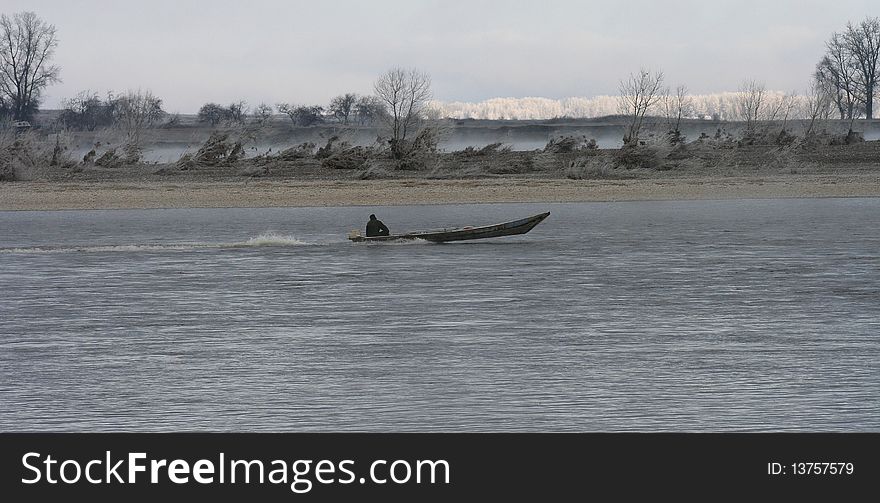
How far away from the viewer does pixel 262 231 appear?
146 feet

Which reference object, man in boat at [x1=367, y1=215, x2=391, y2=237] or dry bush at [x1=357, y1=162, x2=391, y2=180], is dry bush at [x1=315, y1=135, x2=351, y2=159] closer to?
dry bush at [x1=357, y1=162, x2=391, y2=180]

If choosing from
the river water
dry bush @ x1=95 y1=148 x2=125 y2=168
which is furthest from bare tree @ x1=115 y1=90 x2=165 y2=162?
the river water

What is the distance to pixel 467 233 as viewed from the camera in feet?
119

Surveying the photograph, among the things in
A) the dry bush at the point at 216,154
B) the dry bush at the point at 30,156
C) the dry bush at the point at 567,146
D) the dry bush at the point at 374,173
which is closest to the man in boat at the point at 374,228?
the dry bush at the point at 374,173

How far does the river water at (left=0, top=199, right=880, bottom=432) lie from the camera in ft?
50.2

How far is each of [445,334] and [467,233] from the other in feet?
51.9

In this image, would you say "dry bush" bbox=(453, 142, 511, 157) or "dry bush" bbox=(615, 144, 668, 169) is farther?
"dry bush" bbox=(453, 142, 511, 157)

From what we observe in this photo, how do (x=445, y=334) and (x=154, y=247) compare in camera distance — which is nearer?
(x=445, y=334)

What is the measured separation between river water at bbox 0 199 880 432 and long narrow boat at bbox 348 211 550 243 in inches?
14.2

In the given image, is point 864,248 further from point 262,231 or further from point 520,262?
point 262,231

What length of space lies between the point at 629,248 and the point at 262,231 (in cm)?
1395

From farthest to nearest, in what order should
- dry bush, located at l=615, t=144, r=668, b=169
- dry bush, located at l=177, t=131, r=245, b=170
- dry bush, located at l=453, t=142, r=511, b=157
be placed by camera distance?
1. dry bush, located at l=453, t=142, r=511, b=157
2. dry bush, located at l=177, t=131, r=245, b=170
3. dry bush, located at l=615, t=144, r=668, b=169

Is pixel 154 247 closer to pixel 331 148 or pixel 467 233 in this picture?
pixel 467 233

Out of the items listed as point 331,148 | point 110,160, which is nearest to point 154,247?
point 110,160
